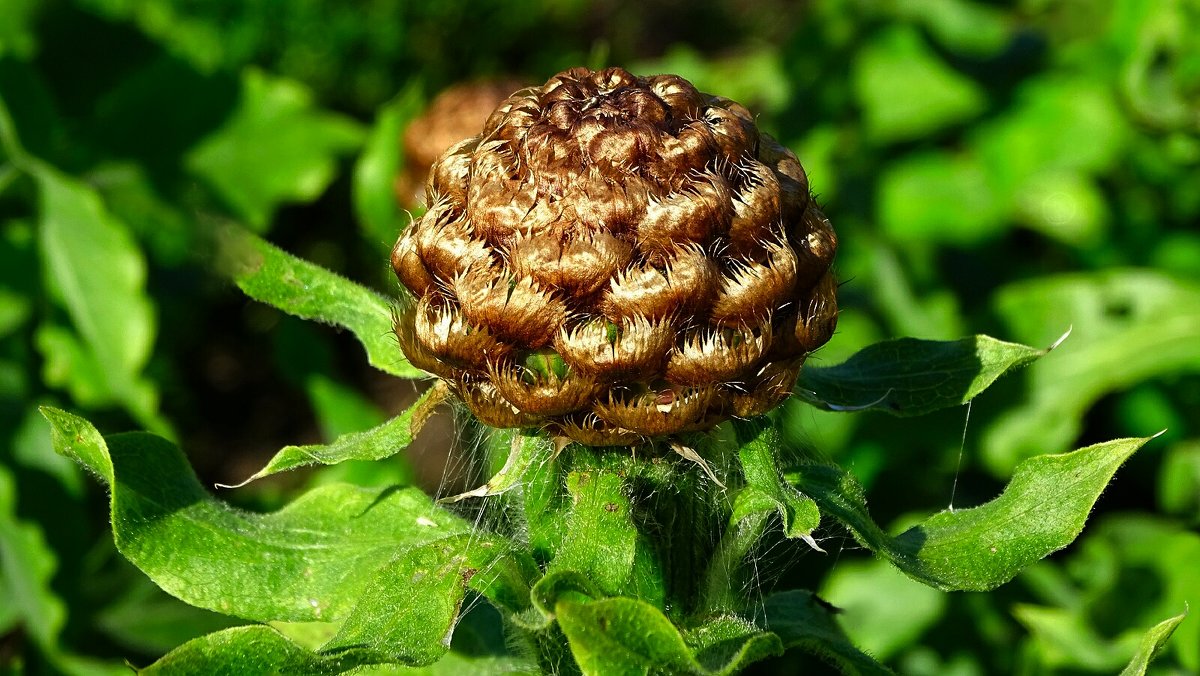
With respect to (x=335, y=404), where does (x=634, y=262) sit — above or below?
above

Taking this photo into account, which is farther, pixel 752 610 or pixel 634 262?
pixel 752 610

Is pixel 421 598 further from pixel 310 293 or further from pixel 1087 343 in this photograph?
pixel 1087 343

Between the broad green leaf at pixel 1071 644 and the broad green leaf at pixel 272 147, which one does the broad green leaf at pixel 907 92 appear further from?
the broad green leaf at pixel 1071 644

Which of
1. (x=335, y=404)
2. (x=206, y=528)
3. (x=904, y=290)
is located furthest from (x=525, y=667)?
(x=904, y=290)

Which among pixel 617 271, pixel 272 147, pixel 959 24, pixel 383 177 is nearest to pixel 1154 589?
pixel 617 271

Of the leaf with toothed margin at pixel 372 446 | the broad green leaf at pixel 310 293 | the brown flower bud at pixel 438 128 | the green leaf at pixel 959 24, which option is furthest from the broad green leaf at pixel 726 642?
the green leaf at pixel 959 24

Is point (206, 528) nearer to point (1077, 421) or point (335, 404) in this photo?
point (335, 404)
